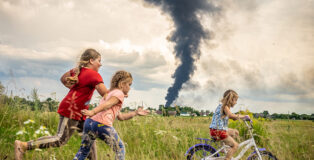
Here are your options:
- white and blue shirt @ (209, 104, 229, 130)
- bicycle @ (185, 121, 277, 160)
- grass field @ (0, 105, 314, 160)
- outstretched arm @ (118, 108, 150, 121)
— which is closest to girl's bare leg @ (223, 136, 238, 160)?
bicycle @ (185, 121, 277, 160)

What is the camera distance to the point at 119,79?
3482 mm

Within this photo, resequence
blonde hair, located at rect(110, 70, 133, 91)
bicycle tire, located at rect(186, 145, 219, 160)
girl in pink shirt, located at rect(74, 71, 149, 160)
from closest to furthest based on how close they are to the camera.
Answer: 1. girl in pink shirt, located at rect(74, 71, 149, 160)
2. blonde hair, located at rect(110, 70, 133, 91)
3. bicycle tire, located at rect(186, 145, 219, 160)

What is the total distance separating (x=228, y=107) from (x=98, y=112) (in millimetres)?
2777

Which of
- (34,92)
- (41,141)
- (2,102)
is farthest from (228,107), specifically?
(2,102)

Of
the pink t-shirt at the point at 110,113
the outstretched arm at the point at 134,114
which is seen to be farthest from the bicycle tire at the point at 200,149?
the pink t-shirt at the point at 110,113

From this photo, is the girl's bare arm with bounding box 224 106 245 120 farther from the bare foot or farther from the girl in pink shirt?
the bare foot

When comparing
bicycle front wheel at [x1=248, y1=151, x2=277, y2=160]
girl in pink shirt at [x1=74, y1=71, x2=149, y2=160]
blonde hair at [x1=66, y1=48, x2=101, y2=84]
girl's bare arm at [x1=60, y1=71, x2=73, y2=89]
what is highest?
blonde hair at [x1=66, y1=48, x2=101, y2=84]

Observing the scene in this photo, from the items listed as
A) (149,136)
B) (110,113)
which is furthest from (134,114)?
(149,136)

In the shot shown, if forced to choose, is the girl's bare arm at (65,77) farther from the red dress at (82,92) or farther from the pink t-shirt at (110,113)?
the pink t-shirt at (110,113)

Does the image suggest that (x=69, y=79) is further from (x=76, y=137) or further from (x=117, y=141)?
(x=76, y=137)

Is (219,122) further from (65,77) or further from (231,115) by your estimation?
(65,77)

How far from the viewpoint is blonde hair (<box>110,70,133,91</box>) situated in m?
3.47

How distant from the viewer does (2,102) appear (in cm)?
687

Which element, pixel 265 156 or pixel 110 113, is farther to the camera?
pixel 265 156
